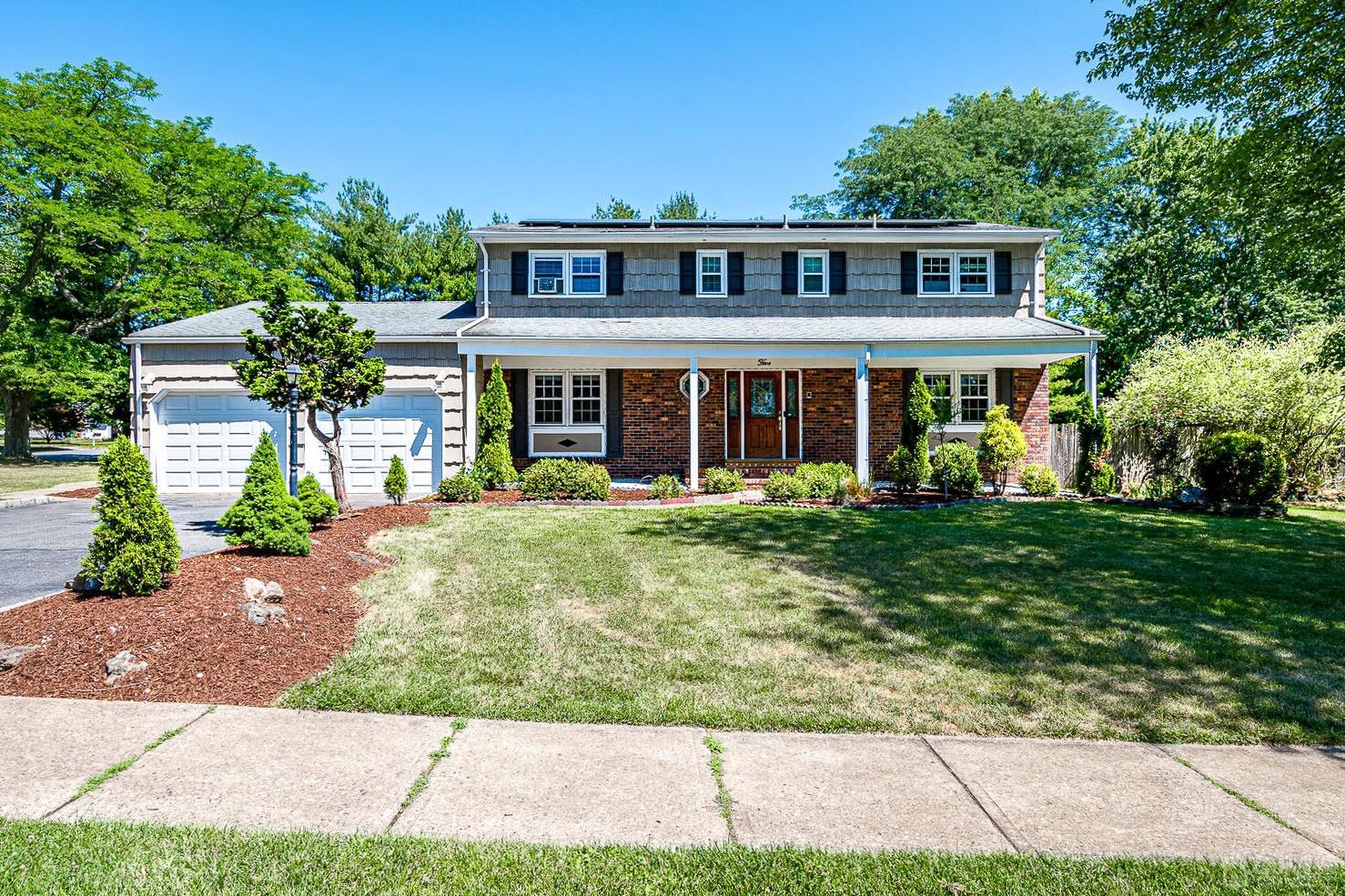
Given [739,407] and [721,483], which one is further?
[739,407]

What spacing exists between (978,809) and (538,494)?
9.88m

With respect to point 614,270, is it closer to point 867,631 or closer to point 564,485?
point 564,485

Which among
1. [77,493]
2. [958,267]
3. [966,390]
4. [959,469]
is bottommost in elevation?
[77,493]

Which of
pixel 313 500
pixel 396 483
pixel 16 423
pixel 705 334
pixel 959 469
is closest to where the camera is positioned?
pixel 313 500

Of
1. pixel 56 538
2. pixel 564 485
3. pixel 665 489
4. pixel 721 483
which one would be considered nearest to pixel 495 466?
pixel 564 485

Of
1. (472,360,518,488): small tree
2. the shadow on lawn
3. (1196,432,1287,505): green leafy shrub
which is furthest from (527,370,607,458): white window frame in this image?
(1196,432,1287,505): green leafy shrub

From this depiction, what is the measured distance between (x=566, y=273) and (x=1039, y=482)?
37.1 ft

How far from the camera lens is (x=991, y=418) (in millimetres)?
13211

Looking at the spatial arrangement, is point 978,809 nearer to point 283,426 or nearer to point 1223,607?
point 1223,607

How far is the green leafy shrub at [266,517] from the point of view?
255 inches

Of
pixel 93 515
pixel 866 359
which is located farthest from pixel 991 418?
pixel 93 515

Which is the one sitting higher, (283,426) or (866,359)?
(866,359)

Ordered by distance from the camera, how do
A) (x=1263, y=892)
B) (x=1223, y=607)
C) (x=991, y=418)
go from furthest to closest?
1. (x=991, y=418)
2. (x=1223, y=607)
3. (x=1263, y=892)

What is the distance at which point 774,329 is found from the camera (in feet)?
48.4
